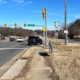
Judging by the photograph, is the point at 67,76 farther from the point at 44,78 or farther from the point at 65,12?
the point at 65,12

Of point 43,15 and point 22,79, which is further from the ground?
point 43,15

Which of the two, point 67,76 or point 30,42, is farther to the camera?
point 30,42

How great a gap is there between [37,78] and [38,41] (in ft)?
63.1

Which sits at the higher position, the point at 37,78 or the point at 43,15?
the point at 43,15

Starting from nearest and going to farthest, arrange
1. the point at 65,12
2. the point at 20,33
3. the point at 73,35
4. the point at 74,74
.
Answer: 1. the point at 74,74
2. the point at 65,12
3. the point at 73,35
4. the point at 20,33

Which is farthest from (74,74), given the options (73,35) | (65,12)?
(73,35)

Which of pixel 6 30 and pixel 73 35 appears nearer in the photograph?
pixel 73 35

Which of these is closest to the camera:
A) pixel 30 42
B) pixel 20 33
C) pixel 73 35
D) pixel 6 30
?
pixel 30 42

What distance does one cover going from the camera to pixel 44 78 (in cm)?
478

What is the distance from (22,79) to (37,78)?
0.60 meters

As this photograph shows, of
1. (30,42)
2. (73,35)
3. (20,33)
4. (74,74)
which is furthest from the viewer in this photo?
(20,33)

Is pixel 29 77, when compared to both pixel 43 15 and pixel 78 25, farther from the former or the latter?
pixel 78 25

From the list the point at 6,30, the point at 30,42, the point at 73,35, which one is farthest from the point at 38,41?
the point at 6,30

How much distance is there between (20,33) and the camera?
145375mm
